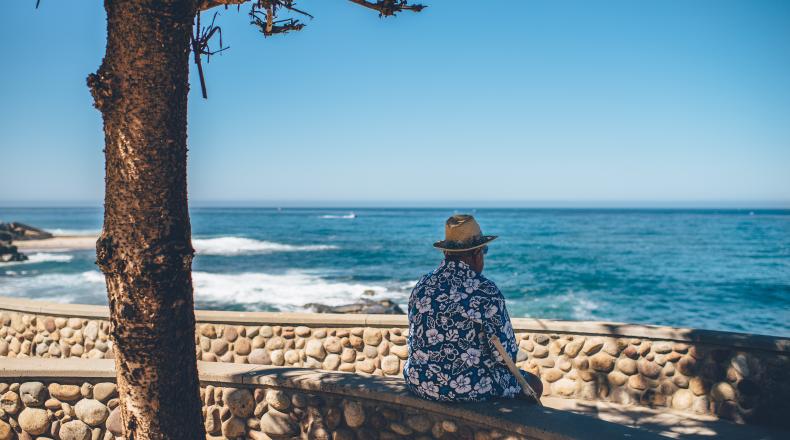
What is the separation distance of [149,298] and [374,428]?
169cm

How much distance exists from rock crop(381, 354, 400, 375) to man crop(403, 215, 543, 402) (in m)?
2.50

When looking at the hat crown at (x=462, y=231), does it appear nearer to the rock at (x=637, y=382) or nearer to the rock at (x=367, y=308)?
the rock at (x=637, y=382)

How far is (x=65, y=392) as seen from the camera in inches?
168

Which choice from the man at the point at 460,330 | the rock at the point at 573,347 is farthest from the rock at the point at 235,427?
the rock at the point at 573,347

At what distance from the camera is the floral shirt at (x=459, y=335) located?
3.30 meters

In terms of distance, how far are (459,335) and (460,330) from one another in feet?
0.09

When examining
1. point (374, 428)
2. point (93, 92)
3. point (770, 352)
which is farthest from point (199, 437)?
point (770, 352)

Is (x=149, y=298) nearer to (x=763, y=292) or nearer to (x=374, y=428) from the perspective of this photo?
(x=374, y=428)

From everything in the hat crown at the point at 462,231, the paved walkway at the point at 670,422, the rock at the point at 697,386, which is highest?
the hat crown at the point at 462,231

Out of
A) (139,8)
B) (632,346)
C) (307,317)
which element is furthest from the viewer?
(307,317)

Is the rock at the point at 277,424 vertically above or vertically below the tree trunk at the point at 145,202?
below

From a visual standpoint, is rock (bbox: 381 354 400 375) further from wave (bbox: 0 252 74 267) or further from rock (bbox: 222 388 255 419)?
wave (bbox: 0 252 74 267)

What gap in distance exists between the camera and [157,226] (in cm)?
291

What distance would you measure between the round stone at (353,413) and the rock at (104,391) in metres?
1.71
